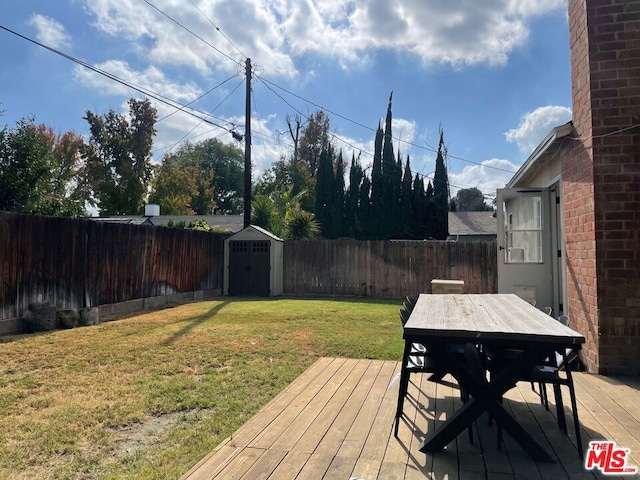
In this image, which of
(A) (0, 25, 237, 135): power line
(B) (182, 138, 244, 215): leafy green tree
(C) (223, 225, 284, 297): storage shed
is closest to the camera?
(A) (0, 25, 237, 135): power line

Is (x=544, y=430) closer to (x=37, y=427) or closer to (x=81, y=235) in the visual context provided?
(x=37, y=427)

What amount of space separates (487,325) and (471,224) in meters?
21.5

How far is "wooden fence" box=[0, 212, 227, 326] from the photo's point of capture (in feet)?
20.0

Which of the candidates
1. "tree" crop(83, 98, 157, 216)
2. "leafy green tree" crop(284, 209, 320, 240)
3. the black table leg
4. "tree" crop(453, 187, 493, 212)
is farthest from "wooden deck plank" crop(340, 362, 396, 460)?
"tree" crop(453, 187, 493, 212)

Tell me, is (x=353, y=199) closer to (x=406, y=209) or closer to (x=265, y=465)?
(x=406, y=209)

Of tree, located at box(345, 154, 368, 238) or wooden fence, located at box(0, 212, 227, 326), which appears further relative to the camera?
tree, located at box(345, 154, 368, 238)

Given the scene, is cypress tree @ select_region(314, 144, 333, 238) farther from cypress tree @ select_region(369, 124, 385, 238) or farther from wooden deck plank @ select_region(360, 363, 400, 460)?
wooden deck plank @ select_region(360, 363, 400, 460)

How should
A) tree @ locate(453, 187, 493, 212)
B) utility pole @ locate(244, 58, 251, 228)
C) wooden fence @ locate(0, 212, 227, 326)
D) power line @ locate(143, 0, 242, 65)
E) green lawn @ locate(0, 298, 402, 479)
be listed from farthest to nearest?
tree @ locate(453, 187, 493, 212) < utility pole @ locate(244, 58, 251, 228) < power line @ locate(143, 0, 242, 65) < wooden fence @ locate(0, 212, 227, 326) < green lawn @ locate(0, 298, 402, 479)

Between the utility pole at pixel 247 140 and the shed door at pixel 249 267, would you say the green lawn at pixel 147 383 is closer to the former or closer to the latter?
the shed door at pixel 249 267

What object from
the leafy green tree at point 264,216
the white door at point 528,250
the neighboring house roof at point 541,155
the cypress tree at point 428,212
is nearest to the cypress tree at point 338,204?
the cypress tree at point 428,212

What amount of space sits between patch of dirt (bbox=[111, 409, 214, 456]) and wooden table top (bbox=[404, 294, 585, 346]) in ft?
5.85

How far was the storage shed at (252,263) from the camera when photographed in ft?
39.8

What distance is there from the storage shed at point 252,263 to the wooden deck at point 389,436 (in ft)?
28.5

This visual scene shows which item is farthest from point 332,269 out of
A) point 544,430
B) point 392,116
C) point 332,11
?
point 392,116
